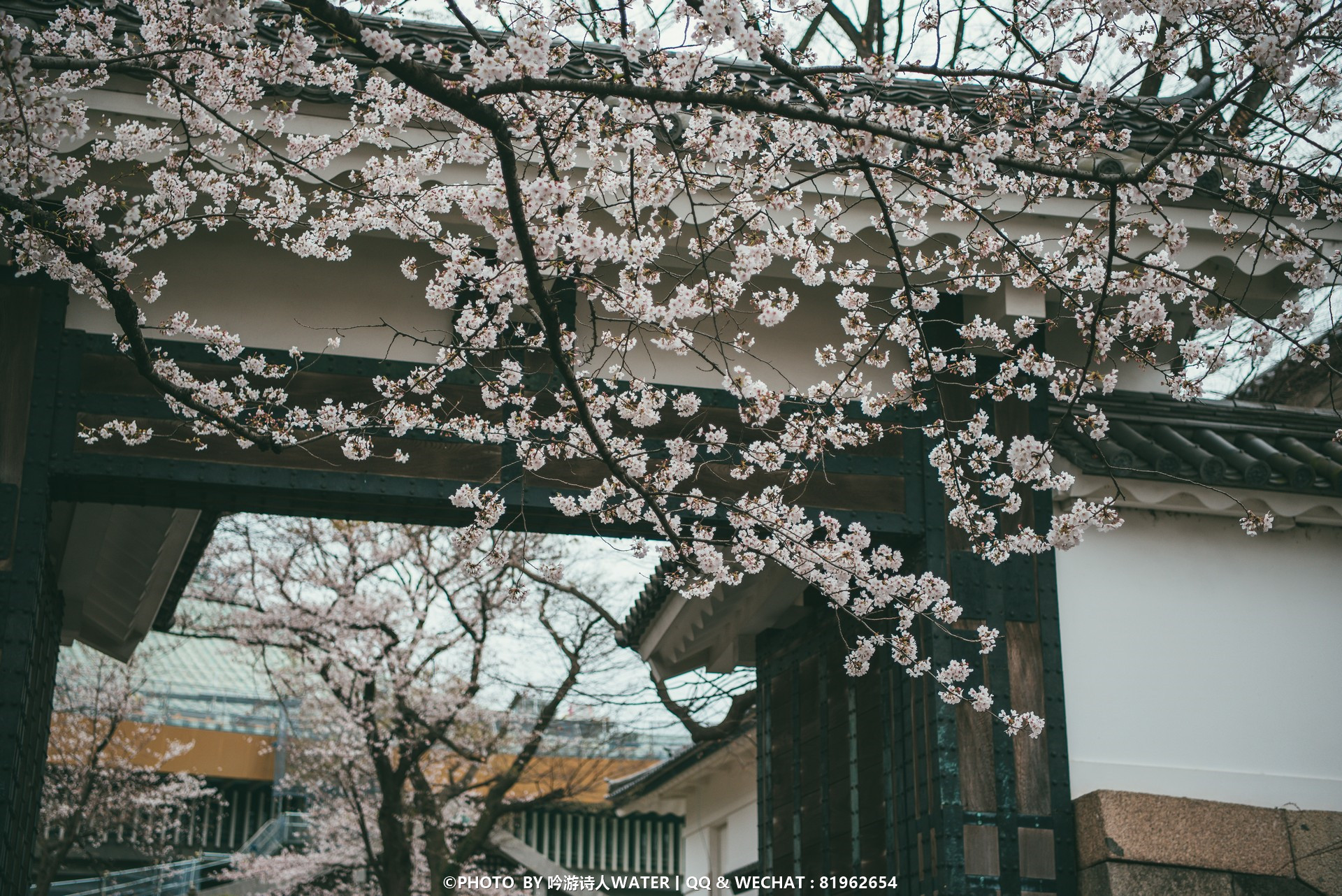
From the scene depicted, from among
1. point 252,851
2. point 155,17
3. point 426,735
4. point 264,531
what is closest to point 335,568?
point 264,531

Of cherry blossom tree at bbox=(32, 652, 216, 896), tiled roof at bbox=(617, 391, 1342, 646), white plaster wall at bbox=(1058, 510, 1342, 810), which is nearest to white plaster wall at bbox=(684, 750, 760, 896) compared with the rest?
white plaster wall at bbox=(1058, 510, 1342, 810)

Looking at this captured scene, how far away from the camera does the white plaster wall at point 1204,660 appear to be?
5.11 m

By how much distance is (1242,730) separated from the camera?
521 cm

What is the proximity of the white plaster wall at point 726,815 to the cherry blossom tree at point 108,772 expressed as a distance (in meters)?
6.21

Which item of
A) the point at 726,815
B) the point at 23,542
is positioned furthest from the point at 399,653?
the point at 23,542

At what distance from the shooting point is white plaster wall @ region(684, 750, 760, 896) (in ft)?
35.5

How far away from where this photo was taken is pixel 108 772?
1556 cm

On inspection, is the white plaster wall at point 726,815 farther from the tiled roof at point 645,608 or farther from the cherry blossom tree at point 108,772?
the cherry blossom tree at point 108,772

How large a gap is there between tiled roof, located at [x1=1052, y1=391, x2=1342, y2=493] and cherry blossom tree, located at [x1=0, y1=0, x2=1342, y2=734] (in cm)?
24

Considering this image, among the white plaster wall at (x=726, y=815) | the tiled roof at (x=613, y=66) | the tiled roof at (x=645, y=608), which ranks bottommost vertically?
the white plaster wall at (x=726, y=815)

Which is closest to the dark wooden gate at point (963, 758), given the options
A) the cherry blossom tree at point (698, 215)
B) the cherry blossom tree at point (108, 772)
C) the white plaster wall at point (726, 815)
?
the cherry blossom tree at point (698, 215)

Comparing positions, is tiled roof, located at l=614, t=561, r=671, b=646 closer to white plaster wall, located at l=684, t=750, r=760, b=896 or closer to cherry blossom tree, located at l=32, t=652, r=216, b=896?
white plaster wall, located at l=684, t=750, r=760, b=896

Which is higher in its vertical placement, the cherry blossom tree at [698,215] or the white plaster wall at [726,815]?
the cherry blossom tree at [698,215]

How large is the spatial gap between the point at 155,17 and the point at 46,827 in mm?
15737
